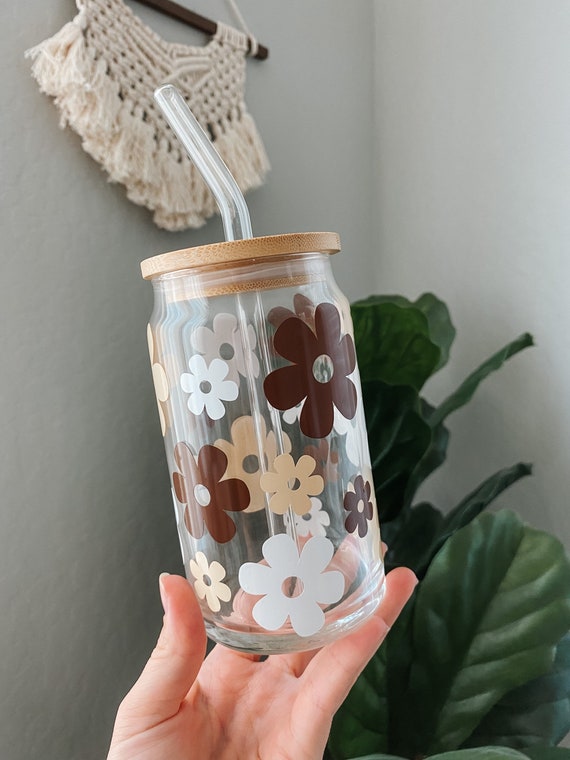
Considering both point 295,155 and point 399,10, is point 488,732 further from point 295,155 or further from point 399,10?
point 399,10

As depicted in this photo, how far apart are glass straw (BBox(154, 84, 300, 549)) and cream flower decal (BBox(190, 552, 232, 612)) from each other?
5 cm

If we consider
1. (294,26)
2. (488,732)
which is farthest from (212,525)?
(294,26)

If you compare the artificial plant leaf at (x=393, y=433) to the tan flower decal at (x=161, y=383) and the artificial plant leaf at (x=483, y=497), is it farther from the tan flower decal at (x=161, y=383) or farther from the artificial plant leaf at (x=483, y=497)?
the tan flower decal at (x=161, y=383)

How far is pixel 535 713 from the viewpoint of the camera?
2.07 feet

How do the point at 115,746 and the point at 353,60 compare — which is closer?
the point at 115,746

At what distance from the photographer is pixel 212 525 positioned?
0.45 metres

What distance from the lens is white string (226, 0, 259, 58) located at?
80 cm

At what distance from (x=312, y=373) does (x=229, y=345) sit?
0.07m

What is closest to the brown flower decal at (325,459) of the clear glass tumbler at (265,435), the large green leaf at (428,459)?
the clear glass tumbler at (265,435)

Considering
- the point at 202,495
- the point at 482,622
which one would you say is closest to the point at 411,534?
the point at 482,622

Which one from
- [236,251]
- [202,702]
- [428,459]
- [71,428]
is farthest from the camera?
[428,459]

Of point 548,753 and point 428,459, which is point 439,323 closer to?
point 428,459

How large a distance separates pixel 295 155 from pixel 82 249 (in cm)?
42

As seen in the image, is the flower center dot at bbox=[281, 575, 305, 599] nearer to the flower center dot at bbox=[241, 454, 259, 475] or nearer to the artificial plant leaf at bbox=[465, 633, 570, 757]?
the flower center dot at bbox=[241, 454, 259, 475]
